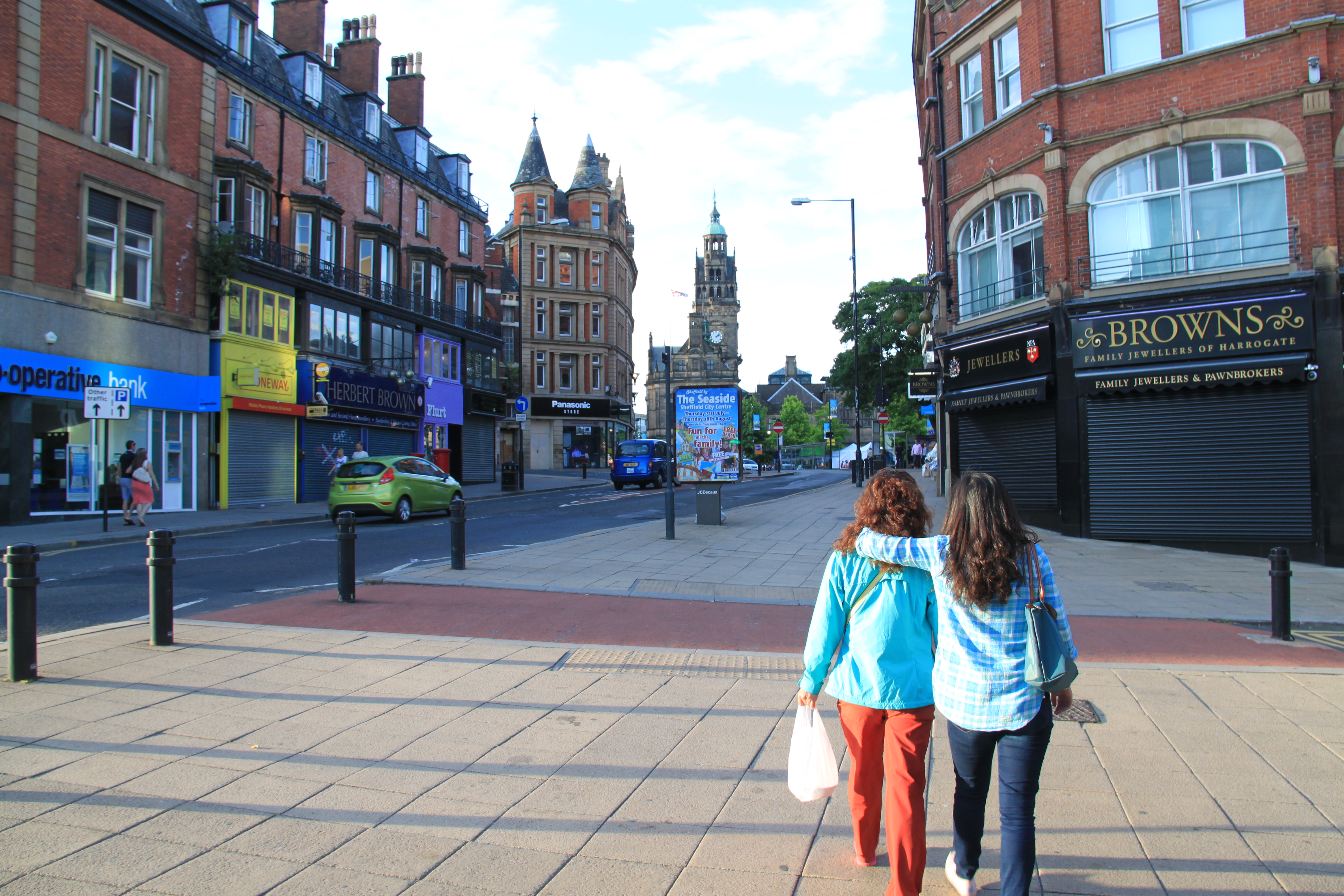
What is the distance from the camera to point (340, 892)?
294cm

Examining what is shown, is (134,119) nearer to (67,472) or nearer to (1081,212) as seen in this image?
(67,472)

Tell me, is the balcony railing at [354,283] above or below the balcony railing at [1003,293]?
above

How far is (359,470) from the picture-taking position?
18.6 m

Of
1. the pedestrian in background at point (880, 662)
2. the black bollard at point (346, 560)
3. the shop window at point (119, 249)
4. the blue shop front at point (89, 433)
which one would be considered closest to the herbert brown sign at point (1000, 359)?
the black bollard at point (346, 560)

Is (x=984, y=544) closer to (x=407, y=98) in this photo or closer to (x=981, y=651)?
(x=981, y=651)

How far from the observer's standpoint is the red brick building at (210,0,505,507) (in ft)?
77.2

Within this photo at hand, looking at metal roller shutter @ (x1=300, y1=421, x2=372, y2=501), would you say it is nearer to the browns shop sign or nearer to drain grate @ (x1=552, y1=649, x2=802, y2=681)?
the browns shop sign

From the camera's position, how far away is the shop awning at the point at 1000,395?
15.5 meters

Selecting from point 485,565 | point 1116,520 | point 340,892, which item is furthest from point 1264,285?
point 340,892

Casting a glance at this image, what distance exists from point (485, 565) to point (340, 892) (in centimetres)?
832

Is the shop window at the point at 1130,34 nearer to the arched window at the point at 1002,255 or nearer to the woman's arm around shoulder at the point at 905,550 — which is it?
the arched window at the point at 1002,255

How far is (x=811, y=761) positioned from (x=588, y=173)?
60124 mm

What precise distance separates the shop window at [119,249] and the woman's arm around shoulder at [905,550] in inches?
841

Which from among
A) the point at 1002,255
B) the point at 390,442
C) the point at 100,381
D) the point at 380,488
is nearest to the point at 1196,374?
the point at 1002,255
